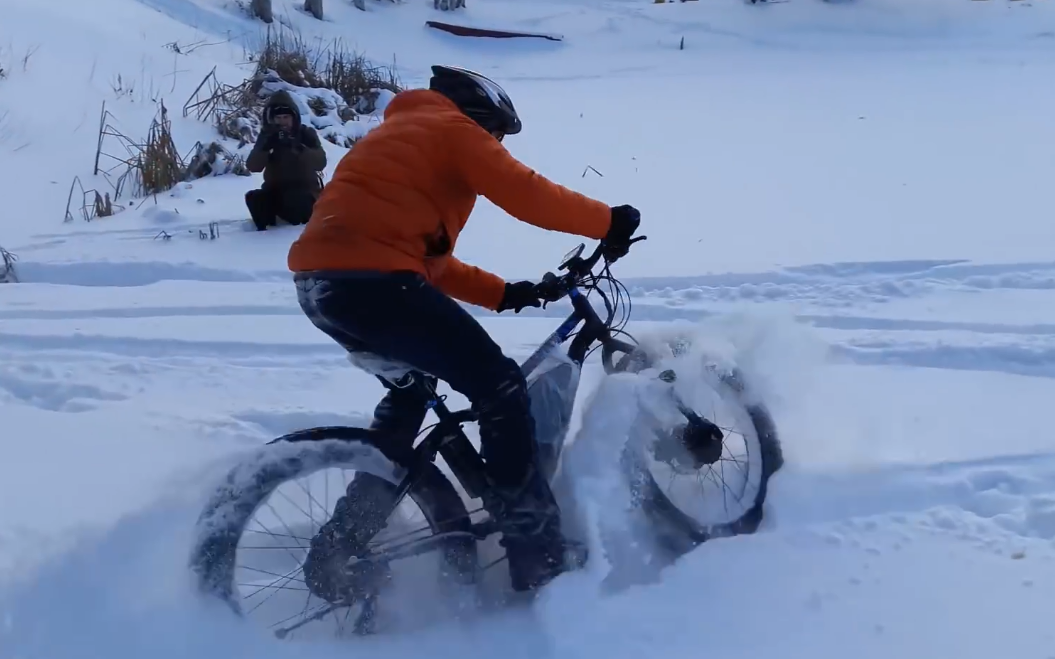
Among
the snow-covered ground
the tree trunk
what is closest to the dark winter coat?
the snow-covered ground

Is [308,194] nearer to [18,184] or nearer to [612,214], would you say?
[18,184]

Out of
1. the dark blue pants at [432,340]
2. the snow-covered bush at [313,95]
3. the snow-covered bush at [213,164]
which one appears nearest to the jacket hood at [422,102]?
the dark blue pants at [432,340]

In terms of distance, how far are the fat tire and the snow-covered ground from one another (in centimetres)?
15

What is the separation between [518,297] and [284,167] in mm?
4011

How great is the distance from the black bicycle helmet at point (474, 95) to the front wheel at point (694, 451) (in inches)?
34.0

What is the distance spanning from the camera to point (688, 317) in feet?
16.1

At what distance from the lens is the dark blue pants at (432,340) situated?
8.20 ft

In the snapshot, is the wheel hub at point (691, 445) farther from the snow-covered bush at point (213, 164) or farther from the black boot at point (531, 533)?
the snow-covered bush at point (213, 164)

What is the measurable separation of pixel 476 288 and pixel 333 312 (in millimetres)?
614

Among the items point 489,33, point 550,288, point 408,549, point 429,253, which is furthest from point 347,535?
point 489,33

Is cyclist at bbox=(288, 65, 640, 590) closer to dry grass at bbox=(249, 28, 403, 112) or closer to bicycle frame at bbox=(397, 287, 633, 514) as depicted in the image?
bicycle frame at bbox=(397, 287, 633, 514)

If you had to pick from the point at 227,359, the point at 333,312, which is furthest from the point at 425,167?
the point at 227,359

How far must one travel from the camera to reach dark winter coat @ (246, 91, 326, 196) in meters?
6.50

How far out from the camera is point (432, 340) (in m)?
2.52
